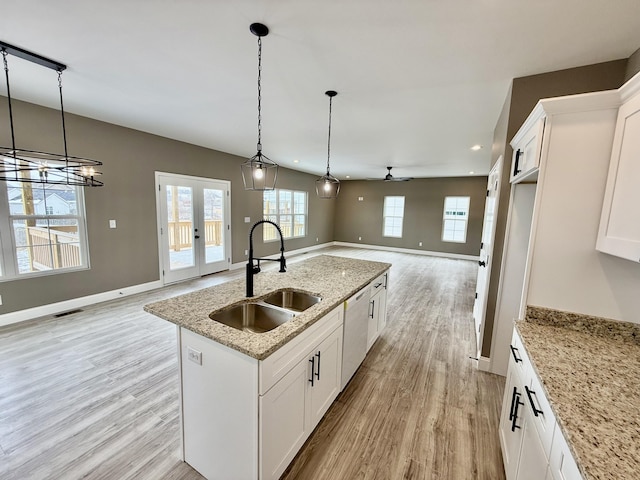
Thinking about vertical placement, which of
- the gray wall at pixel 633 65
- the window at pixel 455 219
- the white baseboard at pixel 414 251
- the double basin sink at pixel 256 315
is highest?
the gray wall at pixel 633 65

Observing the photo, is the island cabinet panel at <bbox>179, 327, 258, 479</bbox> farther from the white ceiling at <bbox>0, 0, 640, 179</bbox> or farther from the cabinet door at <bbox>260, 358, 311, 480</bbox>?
the white ceiling at <bbox>0, 0, 640, 179</bbox>

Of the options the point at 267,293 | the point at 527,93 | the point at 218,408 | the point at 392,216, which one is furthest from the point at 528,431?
the point at 392,216

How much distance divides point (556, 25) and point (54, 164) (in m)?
5.25

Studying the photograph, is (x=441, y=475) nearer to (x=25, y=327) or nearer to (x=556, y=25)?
(x=556, y=25)

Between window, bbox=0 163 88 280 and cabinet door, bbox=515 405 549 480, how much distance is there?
5018 millimetres

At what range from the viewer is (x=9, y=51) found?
79.9 inches

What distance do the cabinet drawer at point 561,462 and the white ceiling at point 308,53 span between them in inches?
82.0

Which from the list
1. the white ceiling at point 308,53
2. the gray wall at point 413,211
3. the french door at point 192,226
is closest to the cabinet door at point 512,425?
the white ceiling at point 308,53

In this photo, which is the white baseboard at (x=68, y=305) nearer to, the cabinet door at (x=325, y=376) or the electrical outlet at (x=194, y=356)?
the electrical outlet at (x=194, y=356)

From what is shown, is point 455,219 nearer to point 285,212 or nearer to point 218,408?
point 285,212

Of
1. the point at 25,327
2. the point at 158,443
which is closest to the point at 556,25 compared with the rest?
the point at 158,443

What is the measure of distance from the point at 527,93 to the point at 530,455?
2622 millimetres

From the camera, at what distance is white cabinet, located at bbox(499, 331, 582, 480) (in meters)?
0.90

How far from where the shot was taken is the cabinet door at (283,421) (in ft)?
4.22
